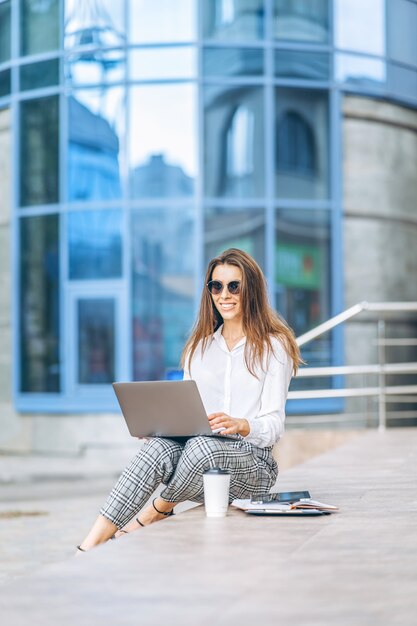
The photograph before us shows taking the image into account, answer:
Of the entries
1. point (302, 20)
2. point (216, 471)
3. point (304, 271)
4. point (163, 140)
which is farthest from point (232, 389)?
point (302, 20)

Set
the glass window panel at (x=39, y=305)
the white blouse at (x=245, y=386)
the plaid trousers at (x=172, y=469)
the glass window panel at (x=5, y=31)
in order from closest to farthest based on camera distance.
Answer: the plaid trousers at (x=172, y=469) → the white blouse at (x=245, y=386) → the glass window panel at (x=39, y=305) → the glass window panel at (x=5, y=31)

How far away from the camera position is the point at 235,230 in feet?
50.0

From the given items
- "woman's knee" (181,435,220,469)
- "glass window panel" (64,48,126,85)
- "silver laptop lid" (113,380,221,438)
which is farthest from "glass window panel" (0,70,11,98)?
"woman's knee" (181,435,220,469)

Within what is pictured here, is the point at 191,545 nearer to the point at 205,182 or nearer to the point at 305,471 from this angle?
the point at 305,471

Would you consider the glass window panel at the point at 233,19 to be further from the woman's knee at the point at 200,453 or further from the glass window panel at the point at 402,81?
the woman's knee at the point at 200,453

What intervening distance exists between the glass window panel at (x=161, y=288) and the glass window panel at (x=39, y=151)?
1.39 meters

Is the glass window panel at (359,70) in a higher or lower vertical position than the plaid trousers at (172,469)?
higher

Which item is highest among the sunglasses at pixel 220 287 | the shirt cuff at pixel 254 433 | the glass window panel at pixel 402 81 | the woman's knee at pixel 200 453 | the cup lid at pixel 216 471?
the glass window panel at pixel 402 81

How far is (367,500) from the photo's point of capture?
5.96 meters

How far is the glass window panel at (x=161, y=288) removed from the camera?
15.1 metres

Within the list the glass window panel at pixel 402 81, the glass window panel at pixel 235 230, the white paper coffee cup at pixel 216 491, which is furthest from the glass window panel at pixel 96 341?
the white paper coffee cup at pixel 216 491

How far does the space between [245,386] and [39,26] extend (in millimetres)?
11582

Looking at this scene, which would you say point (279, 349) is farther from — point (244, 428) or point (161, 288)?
point (161, 288)

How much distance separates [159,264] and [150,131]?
175cm
